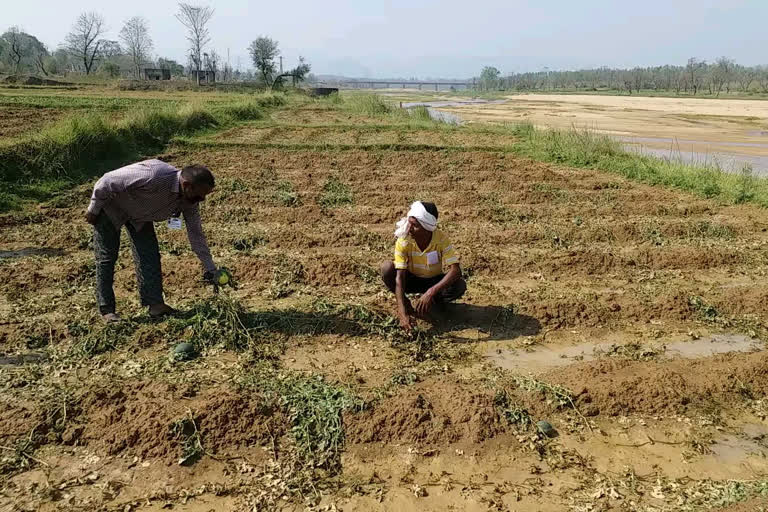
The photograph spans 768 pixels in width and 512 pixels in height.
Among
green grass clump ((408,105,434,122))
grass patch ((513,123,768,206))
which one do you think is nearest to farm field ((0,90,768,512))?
grass patch ((513,123,768,206))

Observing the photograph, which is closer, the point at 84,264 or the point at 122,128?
the point at 84,264

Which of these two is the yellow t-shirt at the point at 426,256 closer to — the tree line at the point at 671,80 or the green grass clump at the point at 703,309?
the green grass clump at the point at 703,309

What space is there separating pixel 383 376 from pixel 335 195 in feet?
17.6

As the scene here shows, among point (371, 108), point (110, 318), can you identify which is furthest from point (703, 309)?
point (371, 108)

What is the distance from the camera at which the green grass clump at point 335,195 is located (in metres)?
8.22

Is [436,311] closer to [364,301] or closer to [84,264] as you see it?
[364,301]

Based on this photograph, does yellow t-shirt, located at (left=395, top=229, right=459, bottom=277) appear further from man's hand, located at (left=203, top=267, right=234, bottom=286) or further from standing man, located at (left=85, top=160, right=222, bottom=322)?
standing man, located at (left=85, top=160, right=222, bottom=322)

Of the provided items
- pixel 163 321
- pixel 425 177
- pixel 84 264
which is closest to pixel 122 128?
pixel 425 177

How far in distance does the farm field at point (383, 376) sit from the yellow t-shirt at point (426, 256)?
479 millimetres

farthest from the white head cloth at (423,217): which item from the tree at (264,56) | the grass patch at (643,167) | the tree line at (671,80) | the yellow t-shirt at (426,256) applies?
the tree line at (671,80)

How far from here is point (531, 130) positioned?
16.9 m

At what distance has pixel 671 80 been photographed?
8744 cm

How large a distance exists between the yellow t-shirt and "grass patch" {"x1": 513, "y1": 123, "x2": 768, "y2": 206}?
22.4 feet

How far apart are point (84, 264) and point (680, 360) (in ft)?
17.4
